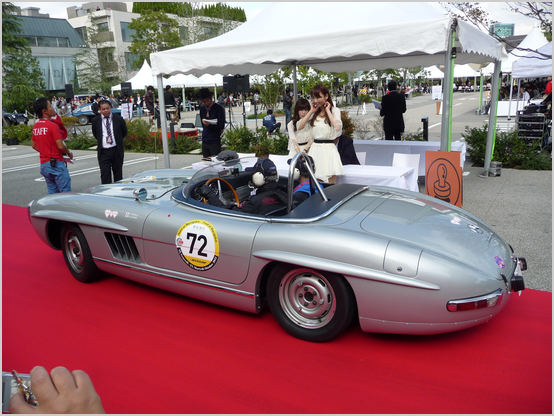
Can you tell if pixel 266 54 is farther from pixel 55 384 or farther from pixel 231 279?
pixel 55 384

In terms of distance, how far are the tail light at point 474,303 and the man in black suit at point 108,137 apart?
18.7 feet

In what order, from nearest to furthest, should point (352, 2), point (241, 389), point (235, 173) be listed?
1. point (241, 389)
2. point (235, 173)
3. point (352, 2)

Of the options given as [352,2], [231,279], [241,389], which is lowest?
[241,389]

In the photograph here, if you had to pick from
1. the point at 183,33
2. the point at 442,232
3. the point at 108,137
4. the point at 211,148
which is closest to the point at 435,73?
the point at 183,33

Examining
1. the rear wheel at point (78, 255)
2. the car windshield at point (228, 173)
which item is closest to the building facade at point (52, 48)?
the rear wheel at point (78, 255)

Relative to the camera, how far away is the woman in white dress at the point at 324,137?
5.78m

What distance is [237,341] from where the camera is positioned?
3.17 metres

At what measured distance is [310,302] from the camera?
3021mm

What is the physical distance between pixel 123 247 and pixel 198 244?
34.4 inches

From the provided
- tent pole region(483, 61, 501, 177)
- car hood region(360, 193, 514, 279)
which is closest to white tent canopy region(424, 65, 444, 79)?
tent pole region(483, 61, 501, 177)

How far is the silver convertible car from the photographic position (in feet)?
8.78

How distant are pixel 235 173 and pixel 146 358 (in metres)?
1.83

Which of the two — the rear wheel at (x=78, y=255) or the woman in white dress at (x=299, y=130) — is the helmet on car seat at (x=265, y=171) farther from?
the woman in white dress at (x=299, y=130)

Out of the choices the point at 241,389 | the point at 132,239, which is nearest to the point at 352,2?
the point at 132,239
